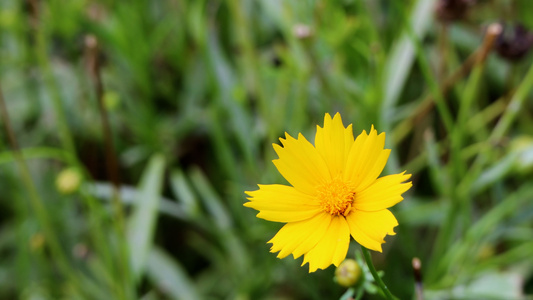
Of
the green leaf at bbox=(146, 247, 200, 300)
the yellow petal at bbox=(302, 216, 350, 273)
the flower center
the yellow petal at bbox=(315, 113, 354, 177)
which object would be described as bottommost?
the yellow petal at bbox=(302, 216, 350, 273)

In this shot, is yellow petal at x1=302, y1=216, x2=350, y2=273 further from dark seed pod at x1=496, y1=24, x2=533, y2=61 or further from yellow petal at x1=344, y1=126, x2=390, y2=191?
dark seed pod at x1=496, y1=24, x2=533, y2=61

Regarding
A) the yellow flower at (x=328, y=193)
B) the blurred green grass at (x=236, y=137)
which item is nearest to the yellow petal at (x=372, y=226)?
the yellow flower at (x=328, y=193)

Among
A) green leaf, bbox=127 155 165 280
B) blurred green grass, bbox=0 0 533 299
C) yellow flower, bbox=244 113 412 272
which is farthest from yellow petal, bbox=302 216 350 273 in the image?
green leaf, bbox=127 155 165 280

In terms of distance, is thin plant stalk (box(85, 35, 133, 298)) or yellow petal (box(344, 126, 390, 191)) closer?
yellow petal (box(344, 126, 390, 191))

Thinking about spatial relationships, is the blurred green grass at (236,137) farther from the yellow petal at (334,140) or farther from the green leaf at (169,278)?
the yellow petal at (334,140)

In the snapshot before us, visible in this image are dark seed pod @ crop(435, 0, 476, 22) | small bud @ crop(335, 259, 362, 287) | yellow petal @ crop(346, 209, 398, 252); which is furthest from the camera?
dark seed pod @ crop(435, 0, 476, 22)

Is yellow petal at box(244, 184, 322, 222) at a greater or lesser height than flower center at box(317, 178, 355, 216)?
lesser

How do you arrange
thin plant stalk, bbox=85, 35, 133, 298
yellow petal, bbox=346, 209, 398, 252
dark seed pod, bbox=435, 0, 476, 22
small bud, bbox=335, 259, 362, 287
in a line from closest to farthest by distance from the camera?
yellow petal, bbox=346, 209, 398, 252 < small bud, bbox=335, 259, 362, 287 < thin plant stalk, bbox=85, 35, 133, 298 < dark seed pod, bbox=435, 0, 476, 22

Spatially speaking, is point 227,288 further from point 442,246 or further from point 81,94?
point 81,94

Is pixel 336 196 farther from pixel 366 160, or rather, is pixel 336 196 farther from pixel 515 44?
pixel 515 44
